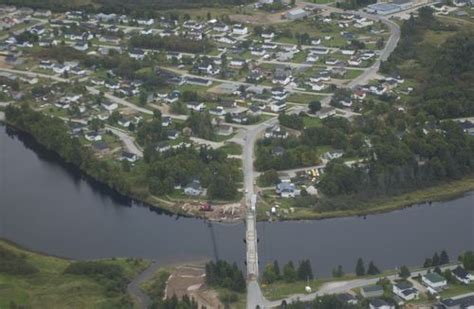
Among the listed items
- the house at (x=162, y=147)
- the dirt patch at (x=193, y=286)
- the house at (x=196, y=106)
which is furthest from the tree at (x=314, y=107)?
the dirt patch at (x=193, y=286)

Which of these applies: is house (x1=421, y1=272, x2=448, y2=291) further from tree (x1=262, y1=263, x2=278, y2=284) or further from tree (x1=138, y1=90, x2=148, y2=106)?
tree (x1=138, y1=90, x2=148, y2=106)

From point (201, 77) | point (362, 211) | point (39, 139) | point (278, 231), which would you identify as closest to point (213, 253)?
point (278, 231)

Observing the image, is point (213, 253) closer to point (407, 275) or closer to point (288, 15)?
point (407, 275)

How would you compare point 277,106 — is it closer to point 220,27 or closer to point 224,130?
point 224,130

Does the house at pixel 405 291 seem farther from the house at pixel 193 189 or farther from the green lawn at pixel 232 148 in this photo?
the green lawn at pixel 232 148

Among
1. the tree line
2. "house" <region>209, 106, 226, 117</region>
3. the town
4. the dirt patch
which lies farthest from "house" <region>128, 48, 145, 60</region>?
the tree line
